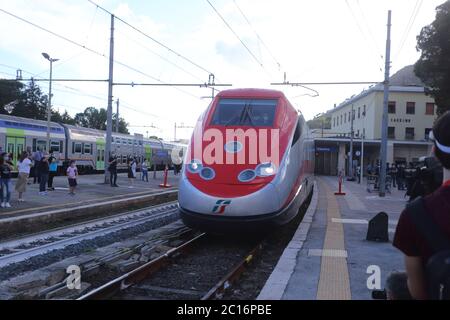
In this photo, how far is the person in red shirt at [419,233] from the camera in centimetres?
232

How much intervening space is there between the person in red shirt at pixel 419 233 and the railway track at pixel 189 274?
3.59m

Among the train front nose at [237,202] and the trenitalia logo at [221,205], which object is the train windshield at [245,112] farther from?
the trenitalia logo at [221,205]

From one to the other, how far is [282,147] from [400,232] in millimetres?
7152

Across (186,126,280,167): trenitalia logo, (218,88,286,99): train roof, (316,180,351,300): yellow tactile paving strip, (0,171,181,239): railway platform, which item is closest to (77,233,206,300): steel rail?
(186,126,280,167): trenitalia logo

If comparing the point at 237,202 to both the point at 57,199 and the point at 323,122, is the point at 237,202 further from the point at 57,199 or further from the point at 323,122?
the point at 323,122

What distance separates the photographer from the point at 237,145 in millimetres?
9500

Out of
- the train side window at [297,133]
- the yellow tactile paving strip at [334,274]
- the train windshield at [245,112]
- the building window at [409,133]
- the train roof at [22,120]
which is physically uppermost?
the building window at [409,133]

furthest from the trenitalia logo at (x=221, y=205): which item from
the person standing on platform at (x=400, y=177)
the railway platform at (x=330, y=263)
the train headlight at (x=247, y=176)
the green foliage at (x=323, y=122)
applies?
the green foliage at (x=323, y=122)

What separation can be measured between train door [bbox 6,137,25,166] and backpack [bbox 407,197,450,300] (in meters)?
27.7

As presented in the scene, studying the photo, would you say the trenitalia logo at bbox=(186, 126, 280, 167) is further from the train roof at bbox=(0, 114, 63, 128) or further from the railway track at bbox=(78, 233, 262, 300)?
the train roof at bbox=(0, 114, 63, 128)

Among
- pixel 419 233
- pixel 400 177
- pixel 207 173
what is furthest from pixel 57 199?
pixel 400 177

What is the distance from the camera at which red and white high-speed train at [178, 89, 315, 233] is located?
8727 millimetres
